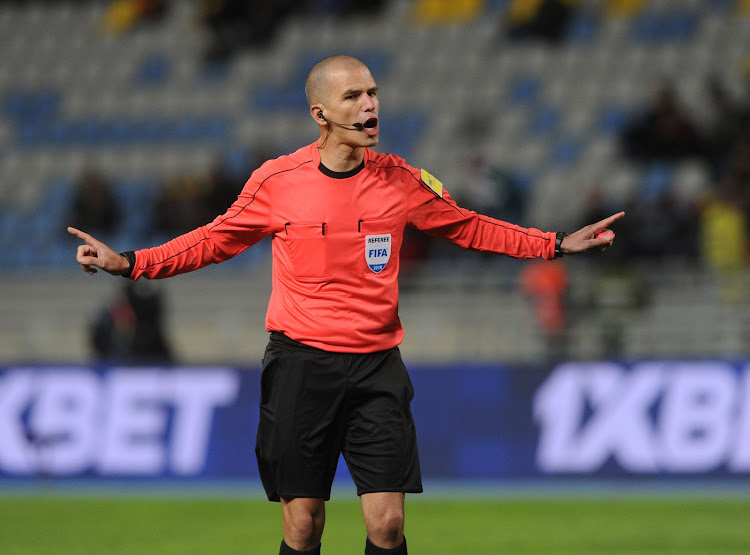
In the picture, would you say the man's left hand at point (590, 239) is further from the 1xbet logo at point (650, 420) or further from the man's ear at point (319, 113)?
the 1xbet logo at point (650, 420)

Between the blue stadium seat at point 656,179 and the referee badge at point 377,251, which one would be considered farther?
the blue stadium seat at point 656,179

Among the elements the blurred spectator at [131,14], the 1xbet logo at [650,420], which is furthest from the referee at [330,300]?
the blurred spectator at [131,14]

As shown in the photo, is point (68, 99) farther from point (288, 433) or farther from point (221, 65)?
point (288, 433)

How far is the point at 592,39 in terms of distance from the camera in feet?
57.5

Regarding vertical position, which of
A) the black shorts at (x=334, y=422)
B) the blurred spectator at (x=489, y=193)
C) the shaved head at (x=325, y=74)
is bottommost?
the black shorts at (x=334, y=422)

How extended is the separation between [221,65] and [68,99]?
234 centimetres

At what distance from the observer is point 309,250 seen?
502 centimetres

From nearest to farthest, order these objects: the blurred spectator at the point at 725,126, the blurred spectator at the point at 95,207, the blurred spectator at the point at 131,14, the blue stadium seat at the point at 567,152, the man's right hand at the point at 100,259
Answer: the man's right hand at the point at 100,259
the blurred spectator at the point at 725,126
the blurred spectator at the point at 95,207
the blue stadium seat at the point at 567,152
the blurred spectator at the point at 131,14

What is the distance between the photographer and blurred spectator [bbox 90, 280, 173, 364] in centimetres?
1234

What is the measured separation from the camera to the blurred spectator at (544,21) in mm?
17531

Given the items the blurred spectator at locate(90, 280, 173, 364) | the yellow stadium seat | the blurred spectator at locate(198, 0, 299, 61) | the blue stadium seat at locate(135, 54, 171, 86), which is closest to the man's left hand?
the blurred spectator at locate(90, 280, 173, 364)

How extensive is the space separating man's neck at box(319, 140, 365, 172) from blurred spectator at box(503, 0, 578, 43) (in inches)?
512

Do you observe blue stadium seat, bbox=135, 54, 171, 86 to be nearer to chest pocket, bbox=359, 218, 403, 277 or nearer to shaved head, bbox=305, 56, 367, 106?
shaved head, bbox=305, 56, 367, 106

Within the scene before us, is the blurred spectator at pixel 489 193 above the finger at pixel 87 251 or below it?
above
